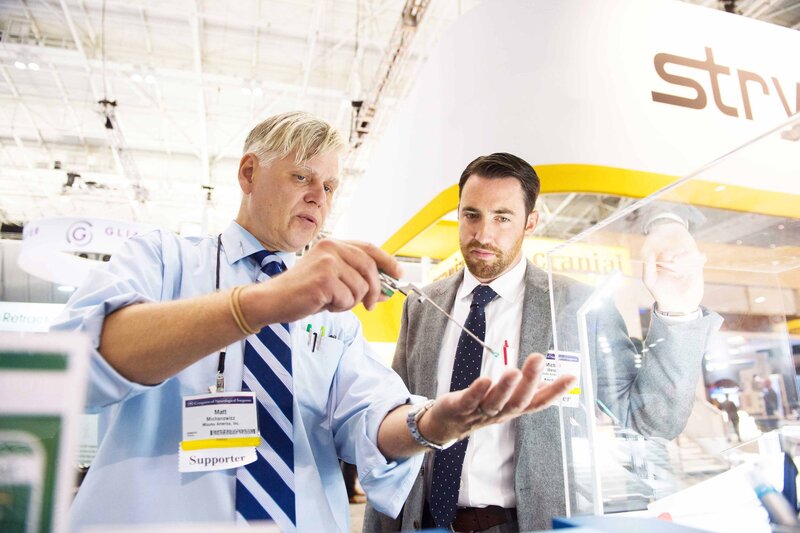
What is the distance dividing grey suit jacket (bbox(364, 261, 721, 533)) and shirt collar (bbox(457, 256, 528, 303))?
2cm

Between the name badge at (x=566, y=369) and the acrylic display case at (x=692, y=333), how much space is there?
17 millimetres

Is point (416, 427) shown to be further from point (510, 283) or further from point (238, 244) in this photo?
point (510, 283)

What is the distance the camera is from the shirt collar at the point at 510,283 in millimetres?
1688

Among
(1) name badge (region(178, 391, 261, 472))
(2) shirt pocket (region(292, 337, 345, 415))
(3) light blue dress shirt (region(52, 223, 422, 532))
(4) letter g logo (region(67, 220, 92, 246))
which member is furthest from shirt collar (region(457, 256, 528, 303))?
(4) letter g logo (region(67, 220, 92, 246))

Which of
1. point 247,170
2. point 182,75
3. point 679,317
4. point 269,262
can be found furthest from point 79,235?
point 679,317

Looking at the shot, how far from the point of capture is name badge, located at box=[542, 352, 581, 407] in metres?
1.46

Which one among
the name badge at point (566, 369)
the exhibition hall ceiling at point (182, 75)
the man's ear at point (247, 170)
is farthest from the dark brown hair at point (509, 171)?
the exhibition hall ceiling at point (182, 75)

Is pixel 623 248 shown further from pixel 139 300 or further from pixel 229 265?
pixel 139 300

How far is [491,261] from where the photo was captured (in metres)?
1.67

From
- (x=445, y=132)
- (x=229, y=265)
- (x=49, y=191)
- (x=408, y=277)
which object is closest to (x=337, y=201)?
(x=408, y=277)

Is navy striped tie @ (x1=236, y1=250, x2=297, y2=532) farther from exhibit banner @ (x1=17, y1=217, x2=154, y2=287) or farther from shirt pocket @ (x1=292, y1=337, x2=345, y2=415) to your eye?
exhibit banner @ (x1=17, y1=217, x2=154, y2=287)

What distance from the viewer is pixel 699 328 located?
1095 millimetres

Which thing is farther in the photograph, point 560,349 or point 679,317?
point 560,349

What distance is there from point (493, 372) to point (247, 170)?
955 mm
